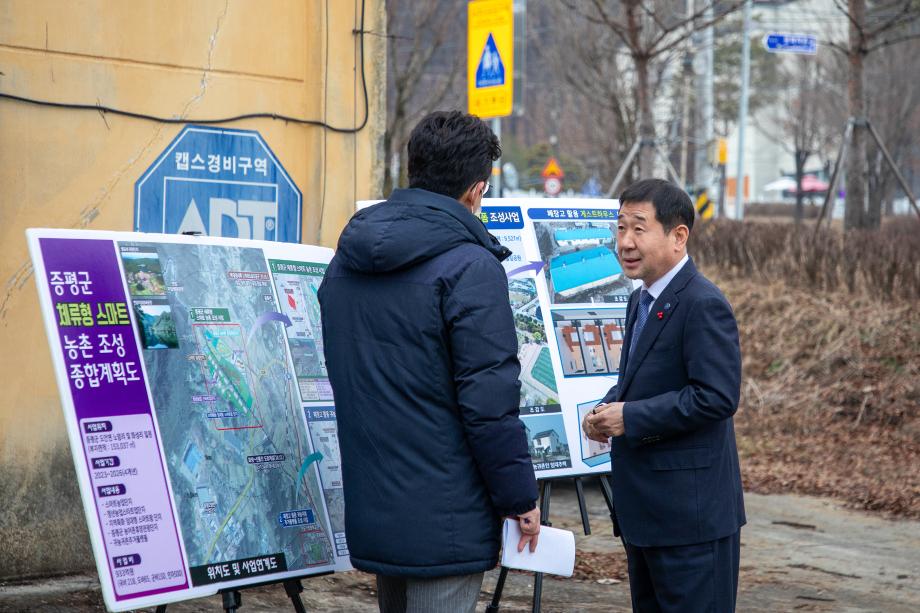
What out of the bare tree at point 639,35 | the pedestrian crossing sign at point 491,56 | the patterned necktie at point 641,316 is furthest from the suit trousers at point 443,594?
the bare tree at point 639,35

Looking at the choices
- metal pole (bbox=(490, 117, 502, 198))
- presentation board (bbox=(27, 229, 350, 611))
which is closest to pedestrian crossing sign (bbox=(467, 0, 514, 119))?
metal pole (bbox=(490, 117, 502, 198))

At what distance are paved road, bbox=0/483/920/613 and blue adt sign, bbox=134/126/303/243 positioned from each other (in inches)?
70.8

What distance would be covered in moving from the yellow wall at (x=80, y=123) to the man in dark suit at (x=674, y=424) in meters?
2.87

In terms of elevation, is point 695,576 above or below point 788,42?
below

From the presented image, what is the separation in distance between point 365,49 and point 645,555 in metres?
3.64

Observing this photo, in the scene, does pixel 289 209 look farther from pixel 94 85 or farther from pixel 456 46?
pixel 456 46

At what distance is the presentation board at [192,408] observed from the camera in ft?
11.5

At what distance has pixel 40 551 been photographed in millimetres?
5469

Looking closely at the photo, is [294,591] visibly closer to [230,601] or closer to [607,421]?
[230,601]

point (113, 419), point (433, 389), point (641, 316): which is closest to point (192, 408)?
point (113, 419)

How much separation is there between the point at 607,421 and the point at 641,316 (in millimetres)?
394

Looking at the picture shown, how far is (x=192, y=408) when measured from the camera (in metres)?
3.78

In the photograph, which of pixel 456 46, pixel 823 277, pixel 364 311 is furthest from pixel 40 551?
pixel 456 46

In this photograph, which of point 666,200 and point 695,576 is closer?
point 695,576
